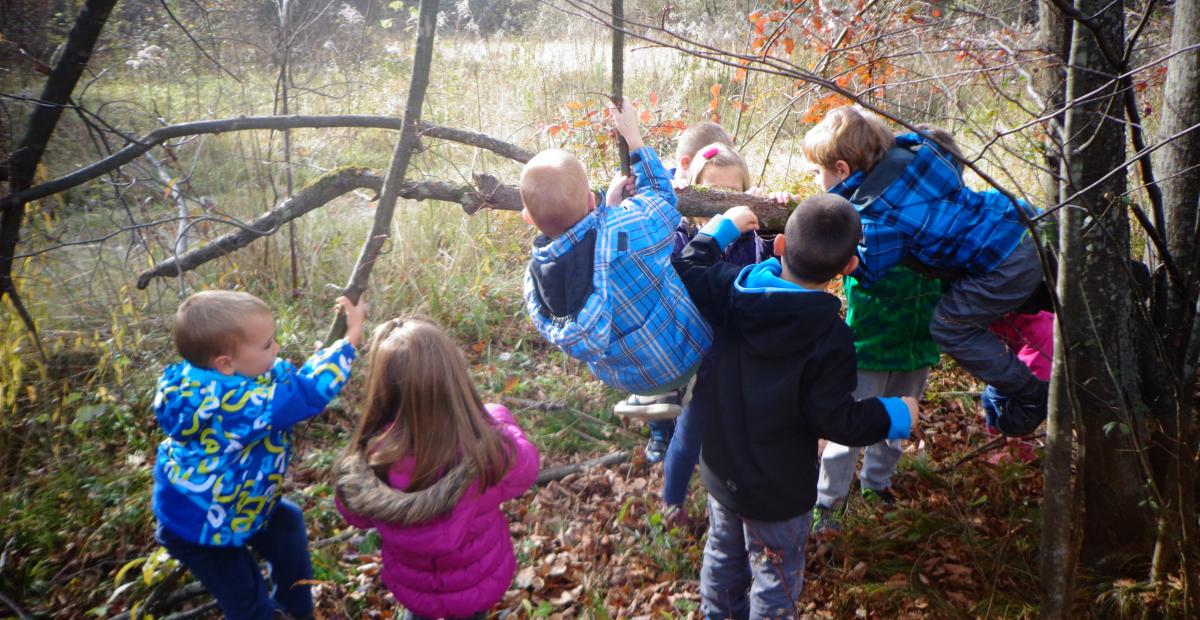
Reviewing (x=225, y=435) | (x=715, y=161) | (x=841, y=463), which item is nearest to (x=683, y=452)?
(x=841, y=463)

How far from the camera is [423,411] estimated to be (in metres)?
2.09

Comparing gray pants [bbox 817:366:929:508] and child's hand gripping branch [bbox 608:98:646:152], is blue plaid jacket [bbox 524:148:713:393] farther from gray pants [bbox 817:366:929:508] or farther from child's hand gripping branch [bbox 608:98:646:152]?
gray pants [bbox 817:366:929:508]

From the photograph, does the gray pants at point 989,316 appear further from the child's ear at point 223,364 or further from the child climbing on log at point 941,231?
the child's ear at point 223,364

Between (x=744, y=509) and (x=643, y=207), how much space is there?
1068mm

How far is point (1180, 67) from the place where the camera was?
2.32 metres

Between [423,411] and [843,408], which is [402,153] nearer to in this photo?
[423,411]

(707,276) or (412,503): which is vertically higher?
(707,276)

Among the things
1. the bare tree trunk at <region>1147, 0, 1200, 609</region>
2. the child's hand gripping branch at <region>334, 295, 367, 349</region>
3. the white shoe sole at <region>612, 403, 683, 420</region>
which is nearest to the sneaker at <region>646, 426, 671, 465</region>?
the white shoe sole at <region>612, 403, 683, 420</region>

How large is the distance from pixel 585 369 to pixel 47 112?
2.98 meters

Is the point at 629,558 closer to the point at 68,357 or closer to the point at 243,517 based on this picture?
the point at 243,517

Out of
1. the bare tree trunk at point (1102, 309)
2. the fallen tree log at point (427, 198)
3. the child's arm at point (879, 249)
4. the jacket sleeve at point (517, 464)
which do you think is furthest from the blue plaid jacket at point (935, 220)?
the jacket sleeve at point (517, 464)

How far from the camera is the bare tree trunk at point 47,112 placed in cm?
269

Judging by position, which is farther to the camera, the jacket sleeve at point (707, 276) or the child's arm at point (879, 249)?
the child's arm at point (879, 249)

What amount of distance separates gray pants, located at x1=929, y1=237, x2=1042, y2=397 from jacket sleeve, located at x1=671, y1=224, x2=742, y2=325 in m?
0.86
